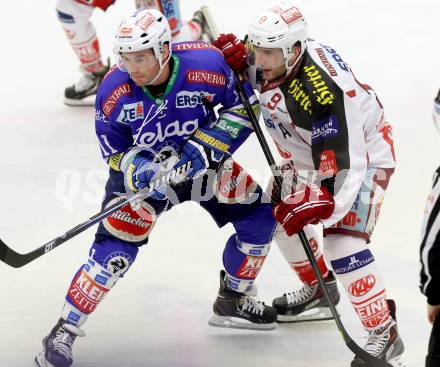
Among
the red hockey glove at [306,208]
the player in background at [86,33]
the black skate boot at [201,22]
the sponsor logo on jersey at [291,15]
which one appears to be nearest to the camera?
the red hockey glove at [306,208]

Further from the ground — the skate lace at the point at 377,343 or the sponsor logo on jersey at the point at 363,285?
the sponsor logo on jersey at the point at 363,285

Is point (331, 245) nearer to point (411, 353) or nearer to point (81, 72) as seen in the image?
point (411, 353)

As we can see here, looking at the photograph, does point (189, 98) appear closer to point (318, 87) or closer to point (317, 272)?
point (318, 87)

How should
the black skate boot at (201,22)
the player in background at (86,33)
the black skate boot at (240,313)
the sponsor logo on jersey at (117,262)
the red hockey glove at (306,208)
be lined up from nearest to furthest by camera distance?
the red hockey glove at (306,208) → the sponsor logo on jersey at (117,262) → the black skate boot at (240,313) → the player in background at (86,33) → the black skate boot at (201,22)

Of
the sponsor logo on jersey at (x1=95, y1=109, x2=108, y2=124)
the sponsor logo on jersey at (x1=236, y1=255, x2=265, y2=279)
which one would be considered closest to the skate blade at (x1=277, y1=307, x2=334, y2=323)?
the sponsor logo on jersey at (x1=236, y1=255, x2=265, y2=279)

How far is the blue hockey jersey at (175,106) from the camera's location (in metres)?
3.61

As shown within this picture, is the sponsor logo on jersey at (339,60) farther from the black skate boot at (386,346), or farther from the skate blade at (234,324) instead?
the skate blade at (234,324)

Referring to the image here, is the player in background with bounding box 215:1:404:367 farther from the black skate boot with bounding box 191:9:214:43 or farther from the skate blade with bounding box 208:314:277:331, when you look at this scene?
the black skate boot with bounding box 191:9:214:43

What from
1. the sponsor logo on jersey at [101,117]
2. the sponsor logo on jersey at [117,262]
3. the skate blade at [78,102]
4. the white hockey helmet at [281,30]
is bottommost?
the skate blade at [78,102]

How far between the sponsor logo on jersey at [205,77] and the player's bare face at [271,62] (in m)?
0.13

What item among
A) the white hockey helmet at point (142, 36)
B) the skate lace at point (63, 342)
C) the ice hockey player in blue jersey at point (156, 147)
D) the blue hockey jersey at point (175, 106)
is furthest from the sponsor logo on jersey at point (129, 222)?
the white hockey helmet at point (142, 36)

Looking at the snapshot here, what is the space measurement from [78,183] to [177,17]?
1.44 metres

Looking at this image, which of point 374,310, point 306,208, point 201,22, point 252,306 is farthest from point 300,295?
point 201,22

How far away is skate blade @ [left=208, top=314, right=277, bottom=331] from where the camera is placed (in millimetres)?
4012
